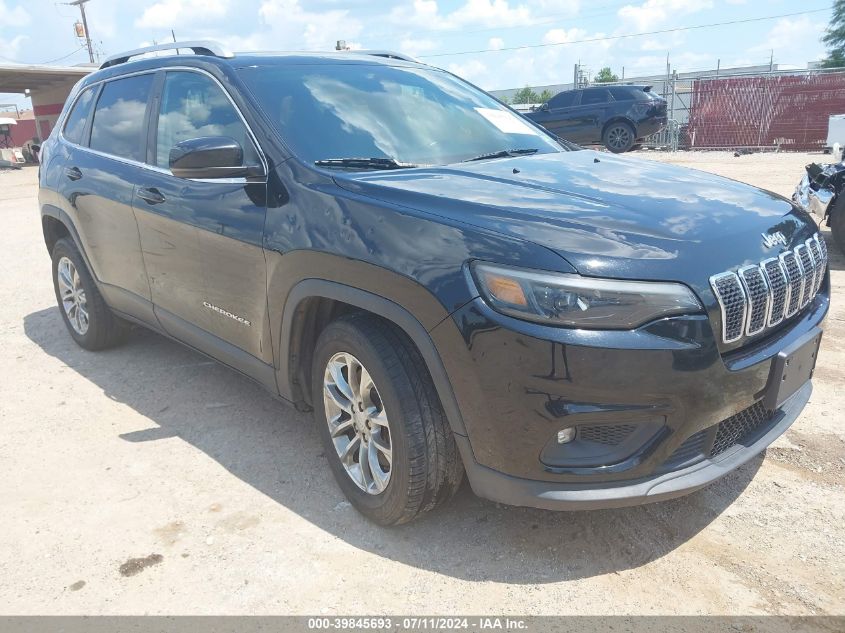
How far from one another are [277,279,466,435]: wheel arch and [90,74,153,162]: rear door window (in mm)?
1687

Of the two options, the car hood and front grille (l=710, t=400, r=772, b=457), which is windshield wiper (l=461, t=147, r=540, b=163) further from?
front grille (l=710, t=400, r=772, b=457)

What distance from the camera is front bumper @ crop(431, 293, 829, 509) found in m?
2.11

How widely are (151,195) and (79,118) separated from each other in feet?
5.07

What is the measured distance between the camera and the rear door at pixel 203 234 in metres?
3.10

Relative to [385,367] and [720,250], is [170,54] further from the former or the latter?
[720,250]

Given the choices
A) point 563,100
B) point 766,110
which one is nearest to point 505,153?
point 563,100

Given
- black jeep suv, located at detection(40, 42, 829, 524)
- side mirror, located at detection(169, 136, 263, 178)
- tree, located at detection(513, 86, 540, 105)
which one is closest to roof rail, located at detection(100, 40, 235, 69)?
black jeep suv, located at detection(40, 42, 829, 524)

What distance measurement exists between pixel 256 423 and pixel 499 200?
2.05 metres

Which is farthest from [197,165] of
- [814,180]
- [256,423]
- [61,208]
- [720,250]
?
[814,180]

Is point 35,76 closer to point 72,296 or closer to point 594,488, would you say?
point 72,296

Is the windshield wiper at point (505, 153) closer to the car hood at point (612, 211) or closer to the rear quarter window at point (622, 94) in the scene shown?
the car hood at point (612, 211)

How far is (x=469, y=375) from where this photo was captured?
2244 millimetres

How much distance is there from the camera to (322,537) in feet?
9.09

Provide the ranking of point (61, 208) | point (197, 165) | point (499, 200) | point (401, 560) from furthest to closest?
point (61, 208)
point (197, 165)
point (401, 560)
point (499, 200)
